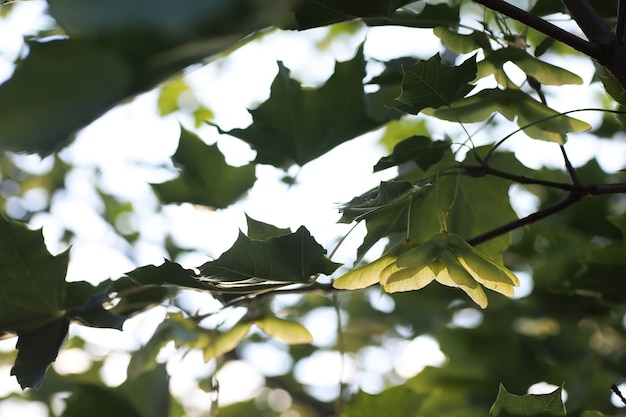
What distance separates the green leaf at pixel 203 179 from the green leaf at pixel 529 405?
477mm

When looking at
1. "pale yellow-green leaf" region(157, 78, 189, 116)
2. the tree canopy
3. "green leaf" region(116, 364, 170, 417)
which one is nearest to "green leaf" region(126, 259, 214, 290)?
the tree canopy

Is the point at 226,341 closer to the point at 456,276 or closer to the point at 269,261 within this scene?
the point at 269,261

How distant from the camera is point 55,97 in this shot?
1.21 ft

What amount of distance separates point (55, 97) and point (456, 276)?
40 cm

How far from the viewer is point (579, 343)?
1500 mm

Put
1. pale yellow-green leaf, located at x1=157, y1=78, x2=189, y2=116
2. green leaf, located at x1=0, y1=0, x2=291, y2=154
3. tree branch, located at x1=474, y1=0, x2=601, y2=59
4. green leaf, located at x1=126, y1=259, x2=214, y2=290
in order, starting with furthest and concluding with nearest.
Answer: pale yellow-green leaf, located at x1=157, y1=78, x2=189, y2=116 < green leaf, located at x1=126, y1=259, x2=214, y2=290 < tree branch, located at x1=474, y1=0, x2=601, y2=59 < green leaf, located at x1=0, y1=0, x2=291, y2=154

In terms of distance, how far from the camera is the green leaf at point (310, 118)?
95cm

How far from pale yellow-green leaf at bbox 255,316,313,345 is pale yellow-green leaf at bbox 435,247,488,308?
345 millimetres

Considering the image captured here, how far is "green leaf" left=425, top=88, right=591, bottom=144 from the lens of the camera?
30.0 inches

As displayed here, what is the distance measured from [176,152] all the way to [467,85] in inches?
18.6

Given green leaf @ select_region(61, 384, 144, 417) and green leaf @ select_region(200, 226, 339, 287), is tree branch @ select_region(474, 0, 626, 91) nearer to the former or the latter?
green leaf @ select_region(200, 226, 339, 287)

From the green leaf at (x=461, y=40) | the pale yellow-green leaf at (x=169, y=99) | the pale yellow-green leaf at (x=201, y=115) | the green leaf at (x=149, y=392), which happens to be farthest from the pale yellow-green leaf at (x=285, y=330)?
the pale yellow-green leaf at (x=169, y=99)

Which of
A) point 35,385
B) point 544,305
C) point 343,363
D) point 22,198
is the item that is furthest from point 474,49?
point 22,198

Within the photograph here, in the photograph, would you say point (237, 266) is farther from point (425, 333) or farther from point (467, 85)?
point (425, 333)
